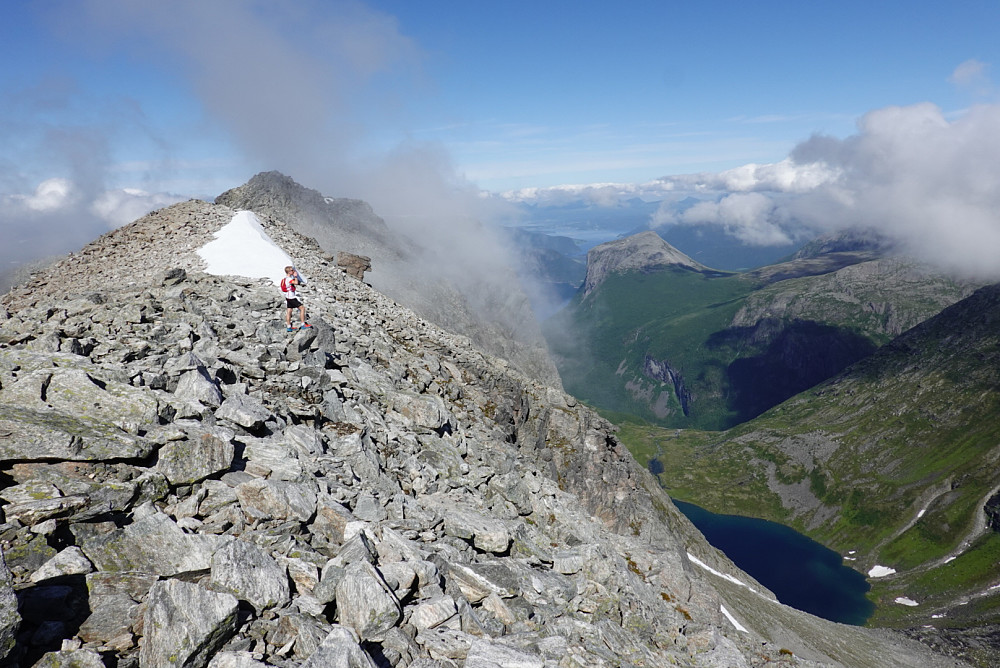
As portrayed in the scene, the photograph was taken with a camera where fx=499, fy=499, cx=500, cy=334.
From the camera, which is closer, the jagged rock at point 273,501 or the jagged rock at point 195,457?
the jagged rock at point 195,457

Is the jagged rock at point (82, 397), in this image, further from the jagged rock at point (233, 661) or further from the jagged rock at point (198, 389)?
the jagged rock at point (233, 661)

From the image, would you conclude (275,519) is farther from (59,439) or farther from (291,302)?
(291,302)

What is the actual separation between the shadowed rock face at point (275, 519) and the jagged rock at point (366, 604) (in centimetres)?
6

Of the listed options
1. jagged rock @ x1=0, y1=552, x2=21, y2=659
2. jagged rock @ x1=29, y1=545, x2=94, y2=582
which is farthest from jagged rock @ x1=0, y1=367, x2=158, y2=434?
jagged rock @ x1=0, y1=552, x2=21, y2=659

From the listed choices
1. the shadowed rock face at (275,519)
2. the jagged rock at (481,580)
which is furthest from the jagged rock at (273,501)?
the jagged rock at (481,580)

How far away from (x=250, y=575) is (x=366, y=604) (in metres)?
2.93

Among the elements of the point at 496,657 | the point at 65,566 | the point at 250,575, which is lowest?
the point at 496,657

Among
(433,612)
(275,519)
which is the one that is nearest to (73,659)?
(275,519)

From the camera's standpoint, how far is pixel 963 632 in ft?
509

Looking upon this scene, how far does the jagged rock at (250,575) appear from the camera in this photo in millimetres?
11797

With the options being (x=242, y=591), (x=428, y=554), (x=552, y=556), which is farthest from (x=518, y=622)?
(x=242, y=591)

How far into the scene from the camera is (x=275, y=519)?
1500cm

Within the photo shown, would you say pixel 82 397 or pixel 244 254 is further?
pixel 244 254

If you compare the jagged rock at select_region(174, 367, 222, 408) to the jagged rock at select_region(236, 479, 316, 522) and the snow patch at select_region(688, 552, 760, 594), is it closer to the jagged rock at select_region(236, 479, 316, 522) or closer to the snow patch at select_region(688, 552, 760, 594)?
the jagged rock at select_region(236, 479, 316, 522)
